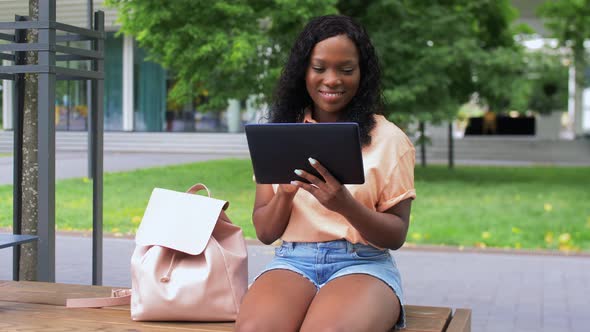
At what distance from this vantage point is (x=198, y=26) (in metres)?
13.5

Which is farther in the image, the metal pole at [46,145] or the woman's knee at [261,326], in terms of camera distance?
the metal pole at [46,145]

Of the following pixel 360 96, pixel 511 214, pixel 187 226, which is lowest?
pixel 511 214

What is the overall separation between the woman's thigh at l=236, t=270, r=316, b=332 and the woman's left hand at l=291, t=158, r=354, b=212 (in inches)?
14.3

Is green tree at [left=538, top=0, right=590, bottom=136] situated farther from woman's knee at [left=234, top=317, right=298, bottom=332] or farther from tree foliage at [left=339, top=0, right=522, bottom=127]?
woman's knee at [left=234, top=317, right=298, bottom=332]

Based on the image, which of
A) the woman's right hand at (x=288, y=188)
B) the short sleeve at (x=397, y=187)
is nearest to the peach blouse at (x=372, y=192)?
the short sleeve at (x=397, y=187)

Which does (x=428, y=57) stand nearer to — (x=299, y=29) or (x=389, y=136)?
(x=299, y=29)

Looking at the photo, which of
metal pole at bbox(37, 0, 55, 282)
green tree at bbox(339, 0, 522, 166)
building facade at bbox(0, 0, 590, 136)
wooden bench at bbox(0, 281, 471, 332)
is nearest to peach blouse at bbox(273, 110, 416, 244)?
wooden bench at bbox(0, 281, 471, 332)

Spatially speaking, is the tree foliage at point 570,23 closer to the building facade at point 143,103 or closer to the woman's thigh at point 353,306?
the building facade at point 143,103

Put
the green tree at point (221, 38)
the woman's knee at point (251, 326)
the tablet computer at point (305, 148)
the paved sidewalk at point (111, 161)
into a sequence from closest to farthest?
1. the tablet computer at point (305, 148)
2. the woman's knee at point (251, 326)
3. the paved sidewalk at point (111, 161)
4. the green tree at point (221, 38)

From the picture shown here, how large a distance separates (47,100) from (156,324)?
5.09 feet

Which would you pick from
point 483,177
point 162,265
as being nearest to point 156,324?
point 162,265

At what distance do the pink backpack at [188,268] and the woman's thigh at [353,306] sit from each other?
1.21 ft

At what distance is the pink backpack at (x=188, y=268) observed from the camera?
306cm

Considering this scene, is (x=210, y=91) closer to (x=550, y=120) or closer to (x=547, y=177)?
(x=547, y=177)
